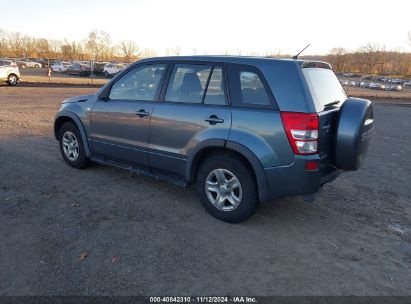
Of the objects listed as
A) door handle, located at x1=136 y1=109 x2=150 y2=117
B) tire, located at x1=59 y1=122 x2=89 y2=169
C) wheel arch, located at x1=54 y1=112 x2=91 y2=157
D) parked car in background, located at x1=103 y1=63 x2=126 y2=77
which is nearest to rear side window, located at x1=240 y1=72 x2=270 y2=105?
door handle, located at x1=136 y1=109 x2=150 y2=117

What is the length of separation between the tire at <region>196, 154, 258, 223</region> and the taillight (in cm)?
62

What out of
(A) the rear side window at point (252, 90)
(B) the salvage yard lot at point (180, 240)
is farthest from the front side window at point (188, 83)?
(B) the salvage yard lot at point (180, 240)

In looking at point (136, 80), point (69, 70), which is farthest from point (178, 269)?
point (69, 70)

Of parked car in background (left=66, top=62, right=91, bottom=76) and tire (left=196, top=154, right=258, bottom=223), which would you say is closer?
tire (left=196, top=154, right=258, bottom=223)

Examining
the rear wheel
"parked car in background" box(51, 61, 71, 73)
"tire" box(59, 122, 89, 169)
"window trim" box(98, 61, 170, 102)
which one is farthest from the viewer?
"parked car in background" box(51, 61, 71, 73)

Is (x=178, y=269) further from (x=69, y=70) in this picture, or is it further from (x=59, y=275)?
(x=69, y=70)

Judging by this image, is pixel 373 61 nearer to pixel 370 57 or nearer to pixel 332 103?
pixel 370 57

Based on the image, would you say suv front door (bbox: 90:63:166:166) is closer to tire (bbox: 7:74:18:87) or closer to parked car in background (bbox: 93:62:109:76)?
tire (bbox: 7:74:18:87)

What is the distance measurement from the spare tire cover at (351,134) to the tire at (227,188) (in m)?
0.99

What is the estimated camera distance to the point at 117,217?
3834mm

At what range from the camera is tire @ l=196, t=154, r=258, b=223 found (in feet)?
11.8

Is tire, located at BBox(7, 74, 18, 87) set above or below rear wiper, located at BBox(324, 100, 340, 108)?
above

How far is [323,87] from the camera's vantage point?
3.67 metres

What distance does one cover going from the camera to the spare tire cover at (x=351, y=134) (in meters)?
3.46
